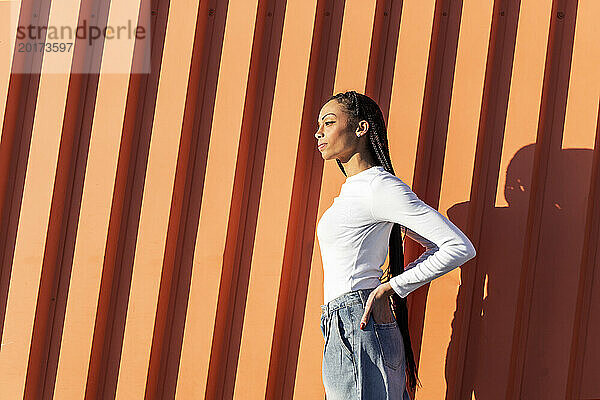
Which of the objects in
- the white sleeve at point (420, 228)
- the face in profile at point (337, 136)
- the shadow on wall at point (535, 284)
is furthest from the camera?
the shadow on wall at point (535, 284)

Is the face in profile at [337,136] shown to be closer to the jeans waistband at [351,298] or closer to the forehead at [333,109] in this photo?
the forehead at [333,109]

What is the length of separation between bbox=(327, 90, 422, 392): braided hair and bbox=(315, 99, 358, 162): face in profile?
28 millimetres

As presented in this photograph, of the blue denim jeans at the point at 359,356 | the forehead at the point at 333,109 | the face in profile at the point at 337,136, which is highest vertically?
the forehead at the point at 333,109

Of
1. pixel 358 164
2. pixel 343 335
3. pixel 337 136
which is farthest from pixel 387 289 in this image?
pixel 337 136

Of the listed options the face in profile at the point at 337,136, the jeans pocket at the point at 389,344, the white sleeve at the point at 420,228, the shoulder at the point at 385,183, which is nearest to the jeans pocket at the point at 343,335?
the jeans pocket at the point at 389,344

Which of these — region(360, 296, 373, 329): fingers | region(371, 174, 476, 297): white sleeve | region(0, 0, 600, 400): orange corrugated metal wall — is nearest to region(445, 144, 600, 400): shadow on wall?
region(0, 0, 600, 400): orange corrugated metal wall

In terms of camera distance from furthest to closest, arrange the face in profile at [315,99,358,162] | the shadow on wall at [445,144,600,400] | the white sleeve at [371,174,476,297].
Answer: the shadow on wall at [445,144,600,400] → the face in profile at [315,99,358,162] → the white sleeve at [371,174,476,297]

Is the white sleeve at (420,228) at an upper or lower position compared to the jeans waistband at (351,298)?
upper

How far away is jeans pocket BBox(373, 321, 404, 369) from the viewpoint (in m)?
2.28

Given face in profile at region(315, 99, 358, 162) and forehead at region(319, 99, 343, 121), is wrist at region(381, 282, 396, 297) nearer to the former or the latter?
face in profile at region(315, 99, 358, 162)

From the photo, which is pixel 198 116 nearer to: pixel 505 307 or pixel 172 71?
pixel 172 71

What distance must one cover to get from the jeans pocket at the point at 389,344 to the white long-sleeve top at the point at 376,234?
0.14m

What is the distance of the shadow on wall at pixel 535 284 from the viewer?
2.73 m

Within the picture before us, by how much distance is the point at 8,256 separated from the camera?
314cm
